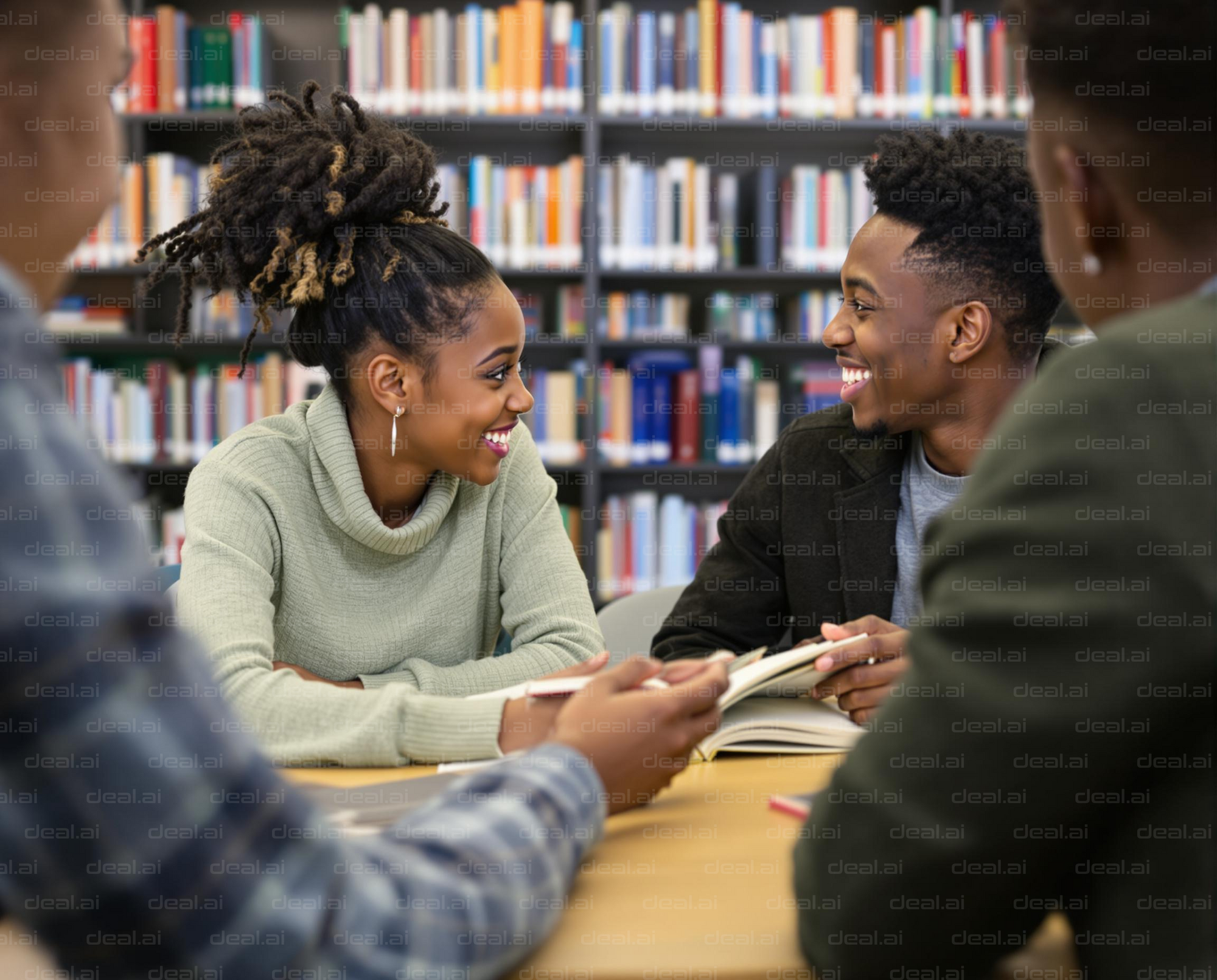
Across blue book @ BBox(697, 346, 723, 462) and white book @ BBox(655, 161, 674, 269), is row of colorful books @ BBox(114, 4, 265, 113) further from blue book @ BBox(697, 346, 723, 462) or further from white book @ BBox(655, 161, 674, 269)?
blue book @ BBox(697, 346, 723, 462)

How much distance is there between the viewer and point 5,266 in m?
0.48

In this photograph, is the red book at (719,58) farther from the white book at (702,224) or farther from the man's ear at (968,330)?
the man's ear at (968,330)

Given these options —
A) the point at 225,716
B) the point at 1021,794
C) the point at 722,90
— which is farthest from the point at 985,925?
the point at 722,90

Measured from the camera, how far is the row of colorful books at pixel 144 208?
10.7ft

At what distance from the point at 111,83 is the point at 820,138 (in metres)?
3.11

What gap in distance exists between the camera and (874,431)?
5.61 ft

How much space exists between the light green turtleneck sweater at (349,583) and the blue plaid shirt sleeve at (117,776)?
602mm

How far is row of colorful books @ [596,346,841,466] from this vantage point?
333 centimetres

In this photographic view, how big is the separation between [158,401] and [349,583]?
2.15 meters

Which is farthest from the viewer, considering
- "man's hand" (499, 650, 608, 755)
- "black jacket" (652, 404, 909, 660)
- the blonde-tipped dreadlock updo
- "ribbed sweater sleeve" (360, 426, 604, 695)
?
"black jacket" (652, 404, 909, 660)

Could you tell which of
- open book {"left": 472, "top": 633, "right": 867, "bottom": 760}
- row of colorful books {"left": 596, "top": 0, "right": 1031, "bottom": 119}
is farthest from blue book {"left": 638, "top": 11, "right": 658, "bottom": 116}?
open book {"left": 472, "top": 633, "right": 867, "bottom": 760}

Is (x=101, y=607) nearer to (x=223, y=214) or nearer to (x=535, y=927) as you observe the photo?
(x=535, y=927)

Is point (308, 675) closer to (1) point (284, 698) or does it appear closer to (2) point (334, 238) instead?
(1) point (284, 698)

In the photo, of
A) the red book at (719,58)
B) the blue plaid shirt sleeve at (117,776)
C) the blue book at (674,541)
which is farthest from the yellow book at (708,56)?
the blue plaid shirt sleeve at (117,776)
